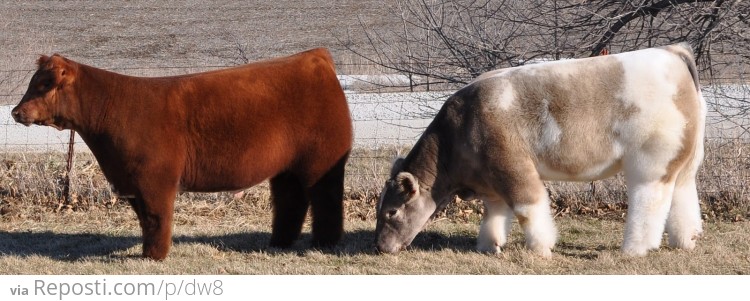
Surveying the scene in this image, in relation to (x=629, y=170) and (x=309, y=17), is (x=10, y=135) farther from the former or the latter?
(x=309, y=17)

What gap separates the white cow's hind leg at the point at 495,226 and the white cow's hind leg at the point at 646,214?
1060mm

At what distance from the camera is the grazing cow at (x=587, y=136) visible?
26.8 ft

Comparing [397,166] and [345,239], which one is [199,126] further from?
[345,239]

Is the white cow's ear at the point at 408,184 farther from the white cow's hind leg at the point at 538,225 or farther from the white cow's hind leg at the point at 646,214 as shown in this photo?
the white cow's hind leg at the point at 646,214

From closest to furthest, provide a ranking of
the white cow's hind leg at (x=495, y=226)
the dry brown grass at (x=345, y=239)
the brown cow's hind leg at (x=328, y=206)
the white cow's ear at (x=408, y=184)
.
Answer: the dry brown grass at (x=345, y=239)
the white cow's ear at (x=408, y=184)
the white cow's hind leg at (x=495, y=226)
the brown cow's hind leg at (x=328, y=206)

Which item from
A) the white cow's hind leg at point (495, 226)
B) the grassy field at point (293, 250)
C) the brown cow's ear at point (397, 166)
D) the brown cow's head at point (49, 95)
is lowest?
the grassy field at point (293, 250)

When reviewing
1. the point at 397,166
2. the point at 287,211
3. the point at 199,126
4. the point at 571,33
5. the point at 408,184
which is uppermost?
the point at 571,33

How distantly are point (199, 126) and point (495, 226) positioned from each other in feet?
8.87

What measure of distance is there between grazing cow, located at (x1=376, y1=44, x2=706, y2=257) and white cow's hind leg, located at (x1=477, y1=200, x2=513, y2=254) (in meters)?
0.08

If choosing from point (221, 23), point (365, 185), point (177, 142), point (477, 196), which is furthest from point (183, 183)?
point (221, 23)

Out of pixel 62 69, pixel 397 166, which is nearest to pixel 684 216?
pixel 397 166

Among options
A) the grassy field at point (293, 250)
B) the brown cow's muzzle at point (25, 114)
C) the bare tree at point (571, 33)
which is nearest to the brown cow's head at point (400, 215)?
the grassy field at point (293, 250)

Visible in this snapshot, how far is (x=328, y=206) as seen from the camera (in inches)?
357

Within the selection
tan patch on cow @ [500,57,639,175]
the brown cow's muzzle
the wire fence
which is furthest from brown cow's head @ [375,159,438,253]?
the brown cow's muzzle
